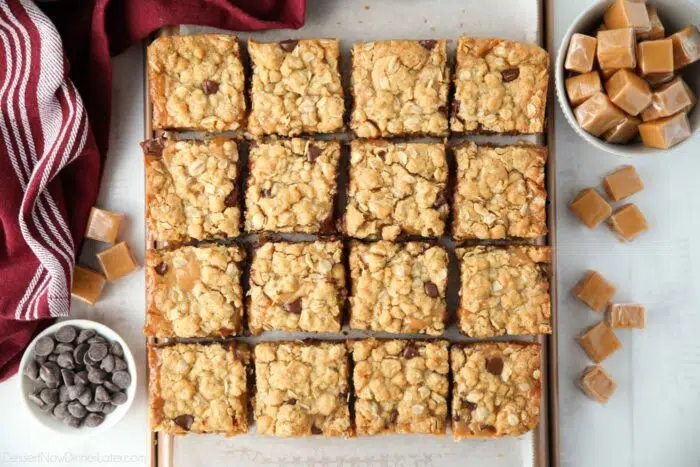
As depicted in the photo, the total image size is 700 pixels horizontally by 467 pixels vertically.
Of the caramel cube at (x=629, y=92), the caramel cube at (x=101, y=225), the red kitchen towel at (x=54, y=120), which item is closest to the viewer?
the caramel cube at (x=629, y=92)

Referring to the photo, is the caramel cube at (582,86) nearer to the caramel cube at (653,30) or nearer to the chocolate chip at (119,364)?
the caramel cube at (653,30)

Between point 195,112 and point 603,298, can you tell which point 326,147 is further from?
point 603,298

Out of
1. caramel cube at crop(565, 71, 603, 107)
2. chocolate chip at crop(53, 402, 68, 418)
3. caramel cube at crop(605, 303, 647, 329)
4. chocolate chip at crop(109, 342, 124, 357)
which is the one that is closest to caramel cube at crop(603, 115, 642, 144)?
caramel cube at crop(565, 71, 603, 107)

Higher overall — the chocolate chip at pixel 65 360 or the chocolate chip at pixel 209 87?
the chocolate chip at pixel 209 87

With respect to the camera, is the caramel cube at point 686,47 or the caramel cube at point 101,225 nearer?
the caramel cube at point 686,47

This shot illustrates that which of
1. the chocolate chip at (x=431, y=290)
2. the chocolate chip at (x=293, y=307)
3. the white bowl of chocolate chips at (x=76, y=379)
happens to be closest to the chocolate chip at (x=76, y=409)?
the white bowl of chocolate chips at (x=76, y=379)

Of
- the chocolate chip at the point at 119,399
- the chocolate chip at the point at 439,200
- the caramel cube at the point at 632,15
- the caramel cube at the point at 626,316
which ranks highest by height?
the caramel cube at the point at 632,15

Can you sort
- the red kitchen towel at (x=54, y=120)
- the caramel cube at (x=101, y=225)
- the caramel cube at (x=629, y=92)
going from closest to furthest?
the caramel cube at (x=629, y=92) < the red kitchen towel at (x=54, y=120) < the caramel cube at (x=101, y=225)
